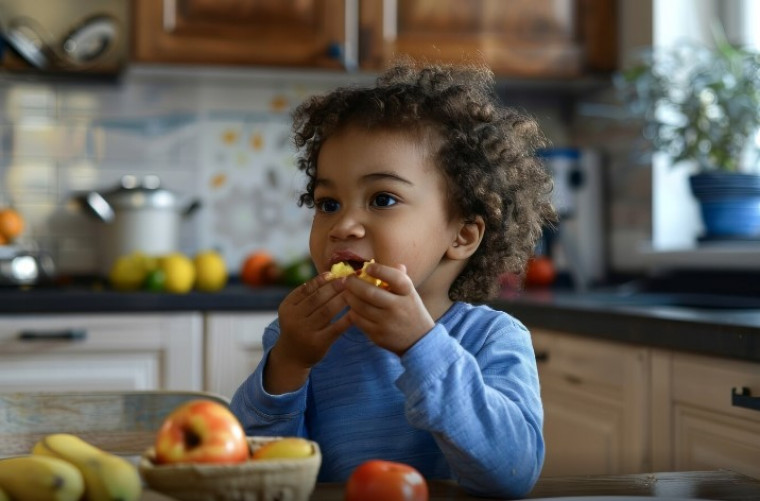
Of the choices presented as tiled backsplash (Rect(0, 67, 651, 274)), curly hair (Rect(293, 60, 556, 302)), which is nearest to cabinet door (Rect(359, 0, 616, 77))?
tiled backsplash (Rect(0, 67, 651, 274))

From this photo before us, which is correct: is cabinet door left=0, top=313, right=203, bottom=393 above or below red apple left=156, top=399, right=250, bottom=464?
below

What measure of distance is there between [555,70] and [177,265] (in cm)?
122

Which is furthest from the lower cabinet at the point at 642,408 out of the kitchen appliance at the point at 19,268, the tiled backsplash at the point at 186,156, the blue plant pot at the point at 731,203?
the kitchen appliance at the point at 19,268

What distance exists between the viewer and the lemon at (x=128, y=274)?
8.89ft

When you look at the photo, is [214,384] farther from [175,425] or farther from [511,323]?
[175,425]

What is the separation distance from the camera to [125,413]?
1.22 m

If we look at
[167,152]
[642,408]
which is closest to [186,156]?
[167,152]

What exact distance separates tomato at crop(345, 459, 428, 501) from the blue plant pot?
80.4 inches

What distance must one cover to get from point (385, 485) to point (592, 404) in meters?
1.44

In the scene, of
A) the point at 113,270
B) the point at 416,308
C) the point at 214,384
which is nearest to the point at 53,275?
the point at 113,270

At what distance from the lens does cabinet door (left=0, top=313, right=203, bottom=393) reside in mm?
2439

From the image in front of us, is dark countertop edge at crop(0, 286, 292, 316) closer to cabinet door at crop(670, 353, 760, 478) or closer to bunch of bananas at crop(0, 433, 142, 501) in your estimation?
cabinet door at crop(670, 353, 760, 478)

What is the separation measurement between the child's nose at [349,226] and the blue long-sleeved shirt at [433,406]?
13 centimetres

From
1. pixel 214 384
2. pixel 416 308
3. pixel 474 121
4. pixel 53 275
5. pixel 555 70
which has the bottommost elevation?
pixel 214 384
